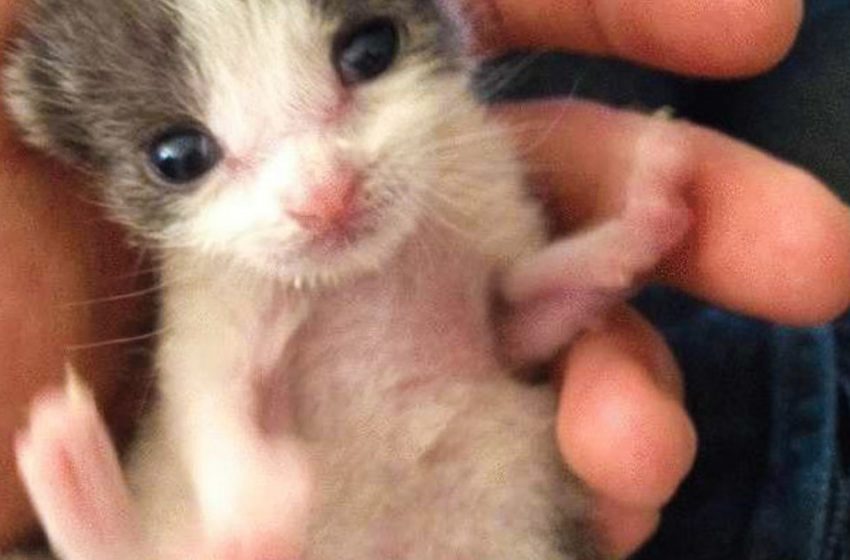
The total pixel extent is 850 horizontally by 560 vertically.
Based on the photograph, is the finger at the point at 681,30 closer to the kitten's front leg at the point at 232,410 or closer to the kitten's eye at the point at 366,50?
the kitten's eye at the point at 366,50

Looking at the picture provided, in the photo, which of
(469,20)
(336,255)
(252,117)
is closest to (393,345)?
(336,255)

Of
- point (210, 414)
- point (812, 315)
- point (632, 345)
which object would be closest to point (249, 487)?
point (210, 414)

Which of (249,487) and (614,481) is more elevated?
(249,487)

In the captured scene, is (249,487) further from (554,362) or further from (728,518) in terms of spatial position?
(728,518)

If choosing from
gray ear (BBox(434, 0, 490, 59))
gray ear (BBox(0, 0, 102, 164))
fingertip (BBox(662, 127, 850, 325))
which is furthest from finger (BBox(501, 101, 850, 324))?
gray ear (BBox(0, 0, 102, 164))

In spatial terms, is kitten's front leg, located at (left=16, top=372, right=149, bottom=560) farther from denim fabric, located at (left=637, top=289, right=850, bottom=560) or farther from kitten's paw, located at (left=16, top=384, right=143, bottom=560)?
denim fabric, located at (left=637, top=289, right=850, bottom=560)

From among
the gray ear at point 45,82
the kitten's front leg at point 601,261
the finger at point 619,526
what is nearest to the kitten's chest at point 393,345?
the kitten's front leg at point 601,261

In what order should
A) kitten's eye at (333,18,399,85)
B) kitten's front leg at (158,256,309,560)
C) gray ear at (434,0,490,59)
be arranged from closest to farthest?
kitten's front leg at (158,256,309,560) < kitten's eye at (333,18,399,85) < gray ear at (434,0,490,59)
